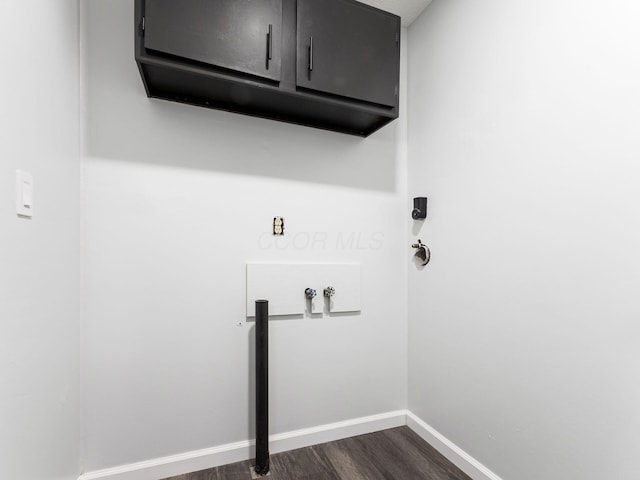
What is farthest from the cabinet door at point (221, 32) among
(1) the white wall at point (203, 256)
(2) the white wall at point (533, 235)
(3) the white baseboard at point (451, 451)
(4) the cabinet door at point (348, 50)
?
(3) the white baseboard at point (451, 451)

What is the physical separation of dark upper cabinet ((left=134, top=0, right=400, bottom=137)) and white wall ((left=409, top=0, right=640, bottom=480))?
0.40m

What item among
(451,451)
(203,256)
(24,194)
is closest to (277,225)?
(203,256)

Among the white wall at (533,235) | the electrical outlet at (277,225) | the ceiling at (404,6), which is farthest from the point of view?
the ceiling at (404,6)

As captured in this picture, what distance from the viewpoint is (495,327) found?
1.49 meters

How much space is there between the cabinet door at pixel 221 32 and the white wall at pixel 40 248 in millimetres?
358

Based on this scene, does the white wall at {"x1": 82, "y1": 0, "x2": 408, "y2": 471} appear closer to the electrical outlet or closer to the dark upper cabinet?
the electrical outlet

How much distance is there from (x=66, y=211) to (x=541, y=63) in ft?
6.56

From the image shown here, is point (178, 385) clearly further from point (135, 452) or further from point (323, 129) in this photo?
point (323, 129)

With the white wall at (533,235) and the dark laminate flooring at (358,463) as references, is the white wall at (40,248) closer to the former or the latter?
the dark laminate flooring at (358,463)

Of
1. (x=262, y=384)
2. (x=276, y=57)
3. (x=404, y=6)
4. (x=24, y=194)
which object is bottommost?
(x=262, y=384)

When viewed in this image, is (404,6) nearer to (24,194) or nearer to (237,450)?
(24,194)

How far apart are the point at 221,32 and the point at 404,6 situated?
1.20 m

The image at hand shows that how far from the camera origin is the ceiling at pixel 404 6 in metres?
1.87

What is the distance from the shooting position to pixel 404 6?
1.92 meters
